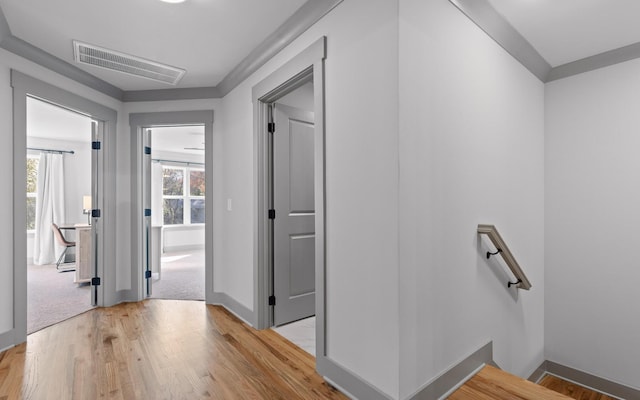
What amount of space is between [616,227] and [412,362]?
243 centimetres

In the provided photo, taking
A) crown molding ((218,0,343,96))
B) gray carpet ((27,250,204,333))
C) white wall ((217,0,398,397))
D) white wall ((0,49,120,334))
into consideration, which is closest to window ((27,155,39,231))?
gray carpet ((27,250,204,333))

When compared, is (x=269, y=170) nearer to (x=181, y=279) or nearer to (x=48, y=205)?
(x=181, y=279)

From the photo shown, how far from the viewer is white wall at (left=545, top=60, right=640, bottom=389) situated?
277 centimetres

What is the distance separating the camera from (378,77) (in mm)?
1764

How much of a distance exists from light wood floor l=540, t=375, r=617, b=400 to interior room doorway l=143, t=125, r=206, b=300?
5.04 m

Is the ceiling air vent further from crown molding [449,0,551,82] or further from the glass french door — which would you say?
crown molding [449,0,551,82]

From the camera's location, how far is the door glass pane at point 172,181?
8.05 m

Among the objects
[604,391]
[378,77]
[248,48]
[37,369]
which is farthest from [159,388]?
[604,391]

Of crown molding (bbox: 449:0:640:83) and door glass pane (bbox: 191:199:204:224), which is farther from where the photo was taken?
Result: door glass pane (bbox: 191:199:204:224)

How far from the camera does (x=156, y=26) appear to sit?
252 cm

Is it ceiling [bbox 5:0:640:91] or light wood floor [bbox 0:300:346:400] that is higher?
ceiling [bbox 5:0:640:91]

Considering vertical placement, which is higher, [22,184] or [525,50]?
[525,50]

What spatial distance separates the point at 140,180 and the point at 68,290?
1999mm

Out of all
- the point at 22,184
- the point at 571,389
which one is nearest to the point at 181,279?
the point at 22,184
